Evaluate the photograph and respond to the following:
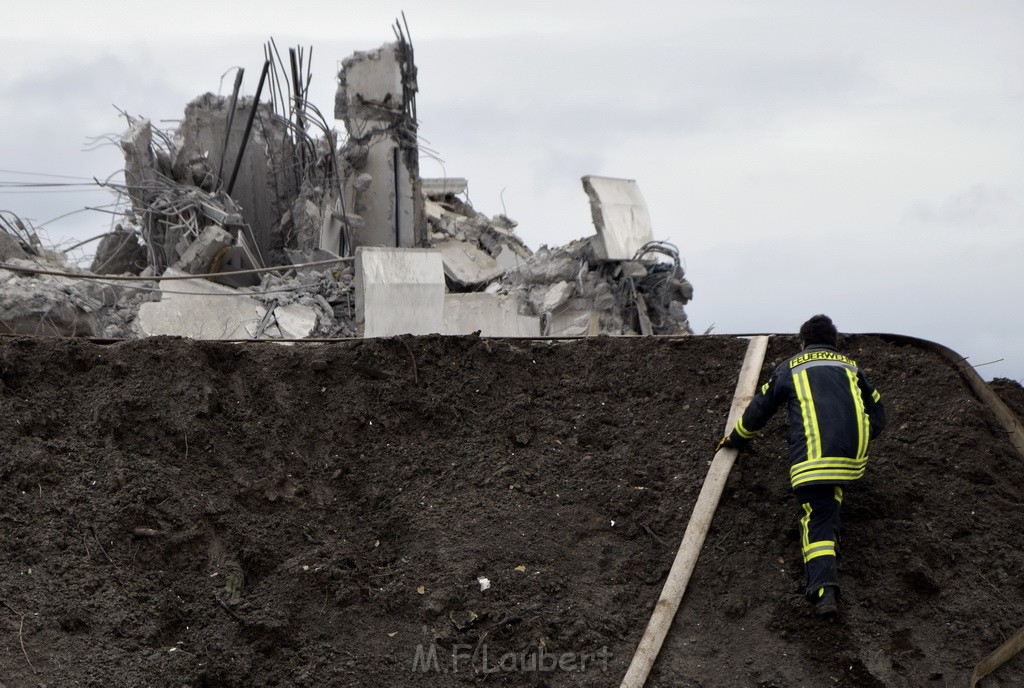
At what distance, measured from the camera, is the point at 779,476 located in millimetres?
6152

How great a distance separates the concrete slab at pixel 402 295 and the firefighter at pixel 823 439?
446 cm

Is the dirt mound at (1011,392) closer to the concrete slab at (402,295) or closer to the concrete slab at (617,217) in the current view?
the concrete slab at (402,295)

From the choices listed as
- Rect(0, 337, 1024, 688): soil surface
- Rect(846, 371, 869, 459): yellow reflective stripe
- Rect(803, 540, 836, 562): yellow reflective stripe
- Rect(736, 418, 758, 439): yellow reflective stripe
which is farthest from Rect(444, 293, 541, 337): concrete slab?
Rect(803, 540, 836, 562): yellow reflective stripe

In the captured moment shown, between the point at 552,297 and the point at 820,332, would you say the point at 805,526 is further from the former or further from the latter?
the point at 552,297

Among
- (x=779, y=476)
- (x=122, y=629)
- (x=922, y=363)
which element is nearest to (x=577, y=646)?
(x=779, y=476)

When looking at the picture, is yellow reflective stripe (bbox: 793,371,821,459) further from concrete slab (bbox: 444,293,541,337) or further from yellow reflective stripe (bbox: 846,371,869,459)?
concrete slab (bbox: 444,293,541,337)

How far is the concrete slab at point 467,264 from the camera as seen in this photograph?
1473cm

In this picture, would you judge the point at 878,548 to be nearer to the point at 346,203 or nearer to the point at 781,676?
the point at 781,676

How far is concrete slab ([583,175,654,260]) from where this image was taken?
44.0 ft

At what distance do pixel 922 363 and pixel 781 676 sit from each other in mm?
2651

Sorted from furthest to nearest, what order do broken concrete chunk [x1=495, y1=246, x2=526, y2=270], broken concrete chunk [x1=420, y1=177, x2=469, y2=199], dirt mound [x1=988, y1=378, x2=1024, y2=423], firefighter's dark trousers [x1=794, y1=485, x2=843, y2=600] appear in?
broken concrete chunk [x1=420, y1=177, x2=469, y2=199], broken concrete chunk [x1=495, y1=246, x2=526, y2=270], dirt mound [x1=988, y1=378, x2=1024, y2=423], firefighter's dark trousers [x1=794, y1=485, x2=843, y2=600]

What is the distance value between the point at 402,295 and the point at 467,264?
5715mm

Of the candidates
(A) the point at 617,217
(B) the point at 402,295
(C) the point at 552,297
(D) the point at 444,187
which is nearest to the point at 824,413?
(B) the point at 402,295

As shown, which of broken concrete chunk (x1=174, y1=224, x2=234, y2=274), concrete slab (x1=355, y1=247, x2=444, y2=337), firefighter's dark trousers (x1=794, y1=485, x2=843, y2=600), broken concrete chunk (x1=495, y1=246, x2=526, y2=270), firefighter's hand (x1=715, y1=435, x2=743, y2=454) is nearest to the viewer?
firefighter's dark trousers (x1=794, y1=485, x2=843, y2=600)
